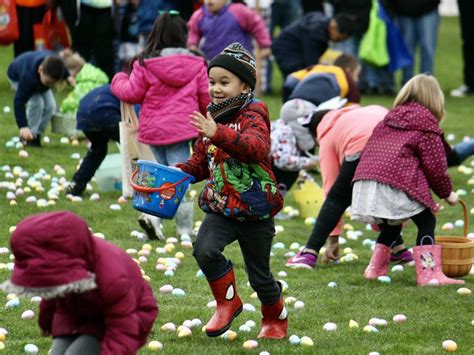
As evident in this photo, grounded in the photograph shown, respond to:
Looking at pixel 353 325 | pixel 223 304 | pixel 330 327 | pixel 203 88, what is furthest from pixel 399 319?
pixel 203 88

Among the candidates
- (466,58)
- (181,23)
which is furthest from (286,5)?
(181,23)

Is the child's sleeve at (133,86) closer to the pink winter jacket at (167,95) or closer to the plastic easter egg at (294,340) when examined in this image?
the pink winter jacket at (167,95)

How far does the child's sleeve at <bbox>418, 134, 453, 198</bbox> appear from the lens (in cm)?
704

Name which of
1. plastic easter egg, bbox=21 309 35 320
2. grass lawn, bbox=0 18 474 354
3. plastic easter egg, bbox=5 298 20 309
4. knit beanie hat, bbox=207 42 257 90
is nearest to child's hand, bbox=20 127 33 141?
grass lawn, bbox=0 18 474 354

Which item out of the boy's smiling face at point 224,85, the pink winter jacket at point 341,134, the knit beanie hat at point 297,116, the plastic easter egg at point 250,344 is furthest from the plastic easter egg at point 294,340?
the knit beanie hat at point 297,116

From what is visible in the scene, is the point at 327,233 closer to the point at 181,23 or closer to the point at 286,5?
the point at 181,23

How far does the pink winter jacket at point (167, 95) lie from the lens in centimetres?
818

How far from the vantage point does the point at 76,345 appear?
4379mm

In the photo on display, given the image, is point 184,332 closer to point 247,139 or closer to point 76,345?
point 247,139

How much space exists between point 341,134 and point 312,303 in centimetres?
143

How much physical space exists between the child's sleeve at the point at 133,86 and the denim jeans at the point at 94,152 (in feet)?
3.57

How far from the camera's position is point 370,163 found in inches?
284

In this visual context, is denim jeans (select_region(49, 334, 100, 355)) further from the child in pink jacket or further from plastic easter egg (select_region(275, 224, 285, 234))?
plastic easter egg (select_region(275, 224, 285, 234))

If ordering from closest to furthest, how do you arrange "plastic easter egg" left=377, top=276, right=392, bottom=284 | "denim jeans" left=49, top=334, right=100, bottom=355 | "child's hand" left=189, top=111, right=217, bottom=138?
"denim jeans" left=49, top=334, right=100, bottom=355 → "child's hand" left=189, top=111, right=217, bottom=138 → "plastic easter egg" left=377, top=276, right=392, bottom=284
